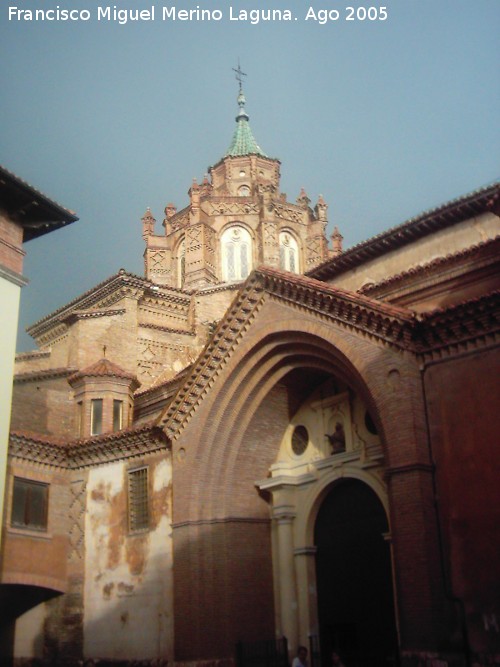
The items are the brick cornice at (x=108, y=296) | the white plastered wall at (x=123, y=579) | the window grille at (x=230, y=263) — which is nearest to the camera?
the white plastered wall at (x=123, y=579)

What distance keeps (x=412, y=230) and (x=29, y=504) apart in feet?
44.6

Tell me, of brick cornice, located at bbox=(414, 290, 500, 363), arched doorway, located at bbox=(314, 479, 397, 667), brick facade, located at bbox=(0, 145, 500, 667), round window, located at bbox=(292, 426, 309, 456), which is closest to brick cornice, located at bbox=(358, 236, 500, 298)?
brick facade, located at bbox=(0, 145, 500, 667)

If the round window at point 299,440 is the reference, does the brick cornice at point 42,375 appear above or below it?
above

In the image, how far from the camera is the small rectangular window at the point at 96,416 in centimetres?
2638

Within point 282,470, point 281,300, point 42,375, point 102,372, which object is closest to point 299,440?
point 282,470

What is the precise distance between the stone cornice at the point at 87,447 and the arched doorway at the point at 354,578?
17.2 feet

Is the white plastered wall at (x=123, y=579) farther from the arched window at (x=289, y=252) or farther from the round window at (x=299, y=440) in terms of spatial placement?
the arched window at (x=289, y=252)

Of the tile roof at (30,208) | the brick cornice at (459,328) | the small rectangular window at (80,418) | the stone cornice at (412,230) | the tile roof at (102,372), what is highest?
the stone cornice at (412,230)

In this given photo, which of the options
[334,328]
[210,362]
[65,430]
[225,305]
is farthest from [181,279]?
[334,328]

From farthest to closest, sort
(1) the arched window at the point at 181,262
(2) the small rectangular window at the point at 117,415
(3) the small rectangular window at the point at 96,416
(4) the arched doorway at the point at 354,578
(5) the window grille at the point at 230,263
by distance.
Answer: (1) the arched window at the point at 181,262 < (5) the window grille at the point at 230,263 < (2) the small rectangular window at the point at 117,415 < (3) the small rectangular window at the point at 96,416 < (4) the arched doorway at the point at 354,578

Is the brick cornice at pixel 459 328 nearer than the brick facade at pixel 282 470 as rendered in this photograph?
No

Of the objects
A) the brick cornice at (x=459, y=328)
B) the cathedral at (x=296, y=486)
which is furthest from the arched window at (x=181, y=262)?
the brick cornice at (x=459, y=328)

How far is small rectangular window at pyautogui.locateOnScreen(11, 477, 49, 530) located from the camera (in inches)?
891

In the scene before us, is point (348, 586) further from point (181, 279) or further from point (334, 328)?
point (181, 279)
